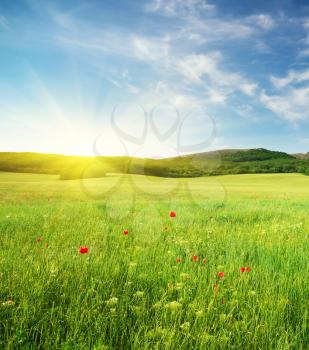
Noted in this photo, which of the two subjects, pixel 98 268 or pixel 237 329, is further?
pixel 98 268

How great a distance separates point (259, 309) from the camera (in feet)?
9.68

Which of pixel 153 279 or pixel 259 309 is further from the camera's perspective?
pixel 153 279

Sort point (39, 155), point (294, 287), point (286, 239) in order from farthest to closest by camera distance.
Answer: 1. point (39, 155)
2. point (286, 239)
3. point (294, 287)

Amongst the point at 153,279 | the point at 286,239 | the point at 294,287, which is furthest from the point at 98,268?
the point at 286,239

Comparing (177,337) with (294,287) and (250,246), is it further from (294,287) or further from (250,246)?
(250,246)

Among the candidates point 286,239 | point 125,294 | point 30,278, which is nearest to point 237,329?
point 125,294

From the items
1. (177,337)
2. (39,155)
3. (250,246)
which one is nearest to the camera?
(177,337)

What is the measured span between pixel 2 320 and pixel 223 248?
12.5ft

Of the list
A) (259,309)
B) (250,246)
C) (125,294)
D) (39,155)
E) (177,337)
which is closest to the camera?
(177,337)

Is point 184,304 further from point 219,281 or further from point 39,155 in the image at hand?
point 39,155

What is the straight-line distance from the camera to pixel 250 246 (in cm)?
549

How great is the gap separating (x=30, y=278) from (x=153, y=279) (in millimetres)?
1359

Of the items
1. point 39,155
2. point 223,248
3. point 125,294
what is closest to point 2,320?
point 125,294

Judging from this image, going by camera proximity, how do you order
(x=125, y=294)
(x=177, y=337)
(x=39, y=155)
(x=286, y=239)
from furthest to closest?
(x=39, y=155)
(x=286, y=239)
(x=125, y=294)
(x=177, y=337)
